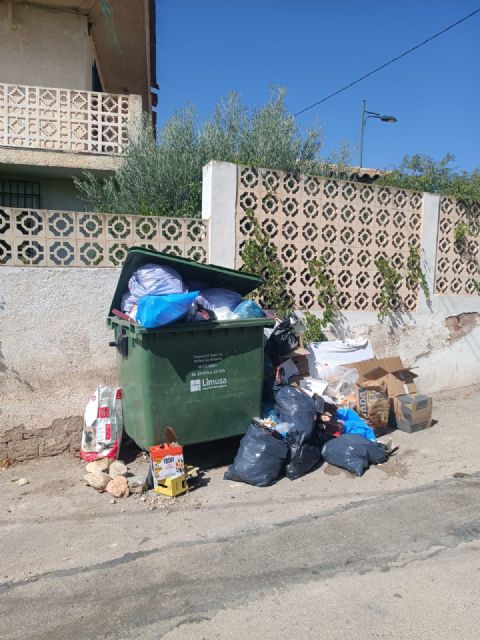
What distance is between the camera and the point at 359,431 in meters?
4.82

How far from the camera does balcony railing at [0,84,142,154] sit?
328 inches

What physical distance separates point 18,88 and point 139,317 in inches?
256

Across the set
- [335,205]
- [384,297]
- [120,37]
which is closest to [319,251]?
[335,205]

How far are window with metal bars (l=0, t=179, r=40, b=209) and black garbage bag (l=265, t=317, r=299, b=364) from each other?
251 inches

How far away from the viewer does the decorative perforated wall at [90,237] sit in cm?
464

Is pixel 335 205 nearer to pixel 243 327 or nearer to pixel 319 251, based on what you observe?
pixel 319 251

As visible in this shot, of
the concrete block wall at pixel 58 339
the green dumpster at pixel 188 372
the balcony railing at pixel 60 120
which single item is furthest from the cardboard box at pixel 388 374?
the balcony railing at pixel 60 120

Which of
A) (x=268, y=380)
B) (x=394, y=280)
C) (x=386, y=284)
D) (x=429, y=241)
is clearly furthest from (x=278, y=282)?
(x=429, y=241)

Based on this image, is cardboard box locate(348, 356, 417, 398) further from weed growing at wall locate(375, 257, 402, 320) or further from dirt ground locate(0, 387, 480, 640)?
dirt ground locate(0, 387, 480, 640)

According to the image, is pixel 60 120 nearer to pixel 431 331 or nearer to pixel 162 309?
pixel 162 309

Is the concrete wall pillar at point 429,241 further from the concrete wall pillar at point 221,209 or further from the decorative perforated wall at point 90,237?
the decorative perforated wall at point 90,237

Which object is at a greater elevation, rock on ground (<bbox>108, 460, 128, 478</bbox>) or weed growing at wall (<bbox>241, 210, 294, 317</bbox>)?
weed growing at wall (<bbox>241, 210, 294, 317</bbox>)

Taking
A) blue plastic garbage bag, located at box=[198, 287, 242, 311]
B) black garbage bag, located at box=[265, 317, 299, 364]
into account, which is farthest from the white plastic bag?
blue plastic garbage bag, located at box=[198, 287, 242, 311]

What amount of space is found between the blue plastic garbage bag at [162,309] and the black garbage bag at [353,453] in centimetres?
183
